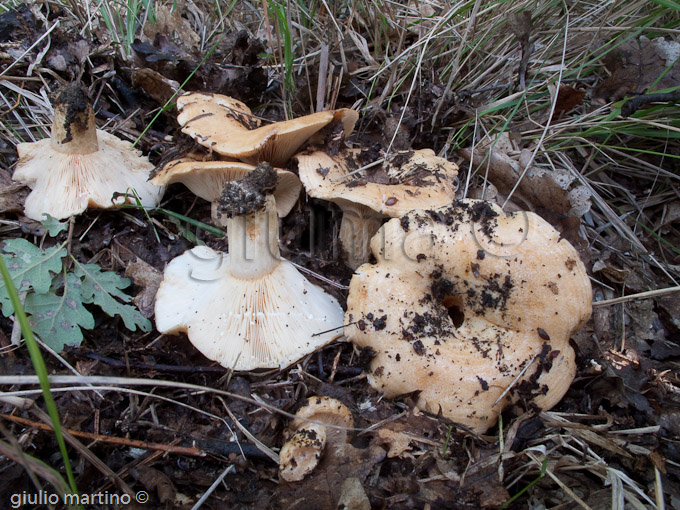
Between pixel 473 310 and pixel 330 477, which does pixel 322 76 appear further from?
pixel 330 477

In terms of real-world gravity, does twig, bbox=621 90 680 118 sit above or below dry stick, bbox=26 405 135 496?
above

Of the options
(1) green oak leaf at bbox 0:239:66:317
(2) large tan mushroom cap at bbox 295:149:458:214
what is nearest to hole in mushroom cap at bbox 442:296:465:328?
(2) large tan mushroom cap at bbox 295:149:458:214

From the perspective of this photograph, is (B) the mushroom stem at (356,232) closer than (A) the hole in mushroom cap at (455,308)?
No

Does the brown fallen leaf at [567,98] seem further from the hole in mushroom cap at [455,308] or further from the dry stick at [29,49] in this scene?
the dry stick at [29,49]

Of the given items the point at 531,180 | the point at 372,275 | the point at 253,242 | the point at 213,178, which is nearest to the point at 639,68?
the point at 531,180

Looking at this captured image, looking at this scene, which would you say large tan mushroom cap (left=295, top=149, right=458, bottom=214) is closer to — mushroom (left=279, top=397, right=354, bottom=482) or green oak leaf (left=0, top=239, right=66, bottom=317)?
mushroom (left=279, top=397, right=354, bottom=482)

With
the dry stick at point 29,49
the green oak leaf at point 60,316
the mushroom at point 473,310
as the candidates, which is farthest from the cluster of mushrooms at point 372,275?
the dry stick at point 29,49

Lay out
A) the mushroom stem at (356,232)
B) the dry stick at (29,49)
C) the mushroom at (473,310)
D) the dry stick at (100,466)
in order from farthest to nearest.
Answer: the dry stick at (29,49)
the mushroom stem at (356,232)
the mushroom at (473,310)
the dry stick at (100,466)
